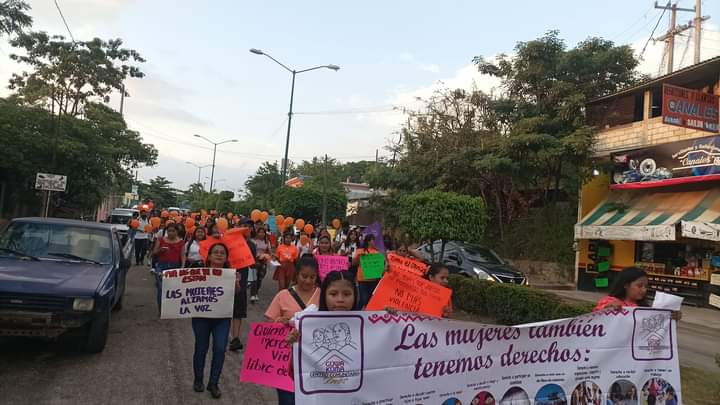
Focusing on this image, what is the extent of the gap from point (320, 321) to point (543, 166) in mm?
17686

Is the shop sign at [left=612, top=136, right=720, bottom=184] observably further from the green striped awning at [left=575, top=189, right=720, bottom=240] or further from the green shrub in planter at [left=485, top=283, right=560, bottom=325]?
the green shrub in planter at [left=485, top=283, right=560, bottom=325]

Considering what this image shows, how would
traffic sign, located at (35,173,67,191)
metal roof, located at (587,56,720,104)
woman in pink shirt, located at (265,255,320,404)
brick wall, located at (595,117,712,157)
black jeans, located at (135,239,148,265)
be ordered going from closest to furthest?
woman in pink shirt, located at (265,255,320,404)
metal roof, located at (587,56,720,104)
brick wall, located at (595,117,712,157)
black jeans, located at (135,239,148,265)
traffic sign, located at (35,173,67,191)

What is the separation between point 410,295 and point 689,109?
1313 cm

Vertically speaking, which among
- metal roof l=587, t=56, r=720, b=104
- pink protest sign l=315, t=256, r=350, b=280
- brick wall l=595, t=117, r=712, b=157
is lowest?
pink protest sign l=315, t=256, r=350, b=280

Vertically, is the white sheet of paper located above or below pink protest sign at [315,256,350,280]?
above

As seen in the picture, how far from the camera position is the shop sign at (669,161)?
47.5ft

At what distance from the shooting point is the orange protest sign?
6.66m

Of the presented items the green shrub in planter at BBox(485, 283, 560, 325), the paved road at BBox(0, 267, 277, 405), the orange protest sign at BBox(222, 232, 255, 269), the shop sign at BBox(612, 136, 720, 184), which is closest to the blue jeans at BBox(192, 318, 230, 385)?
→ the paved road at BBox(0, 267, 277, 405)

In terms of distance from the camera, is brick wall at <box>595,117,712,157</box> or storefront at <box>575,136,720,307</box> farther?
brick wall at <box>595,117,712,157</box>

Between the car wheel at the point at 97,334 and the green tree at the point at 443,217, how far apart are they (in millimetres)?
8631

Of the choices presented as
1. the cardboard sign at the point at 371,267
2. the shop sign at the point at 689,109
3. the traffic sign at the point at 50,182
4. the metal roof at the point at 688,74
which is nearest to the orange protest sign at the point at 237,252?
the cardboard sign at the point at 371,267

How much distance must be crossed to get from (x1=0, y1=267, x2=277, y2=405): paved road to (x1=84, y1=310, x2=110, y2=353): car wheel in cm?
11

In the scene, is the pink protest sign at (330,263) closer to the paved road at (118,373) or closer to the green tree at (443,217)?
the paved road at (118,373)

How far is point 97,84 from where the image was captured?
2833 cm
